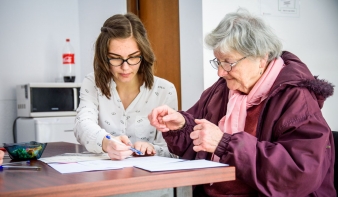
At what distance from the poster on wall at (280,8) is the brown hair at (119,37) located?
3.64 ft

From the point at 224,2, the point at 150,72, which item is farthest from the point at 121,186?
the point at 224,2

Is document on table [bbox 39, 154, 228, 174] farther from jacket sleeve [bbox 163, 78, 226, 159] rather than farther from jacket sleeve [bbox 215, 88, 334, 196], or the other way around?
jacket sleeve [bbox 163, 78, 226, 159]

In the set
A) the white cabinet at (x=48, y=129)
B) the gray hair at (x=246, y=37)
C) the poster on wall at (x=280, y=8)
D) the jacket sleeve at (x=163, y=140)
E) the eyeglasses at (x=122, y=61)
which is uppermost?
the poster on wall at (x=280, y=8)

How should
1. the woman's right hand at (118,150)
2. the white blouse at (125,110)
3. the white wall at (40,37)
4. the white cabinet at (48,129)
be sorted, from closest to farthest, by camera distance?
1. the woman's right hand at (118,150)
2. the white blouse at (125,110)
3. the white cabinet at (48,129)
4. the white wall at (40,37)

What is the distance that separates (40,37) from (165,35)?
1404 millimetres

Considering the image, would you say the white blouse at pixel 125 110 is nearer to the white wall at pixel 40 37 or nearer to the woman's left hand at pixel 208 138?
the woman's left hand at pixel 208 138

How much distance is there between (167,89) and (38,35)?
254cm

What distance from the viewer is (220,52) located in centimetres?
164

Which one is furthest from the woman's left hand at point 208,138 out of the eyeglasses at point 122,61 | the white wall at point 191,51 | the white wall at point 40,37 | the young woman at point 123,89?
the white wall at point 40,37

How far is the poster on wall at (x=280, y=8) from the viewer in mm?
2869

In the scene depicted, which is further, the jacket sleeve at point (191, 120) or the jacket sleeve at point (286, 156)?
the jacket sleeve at point (191, 120)

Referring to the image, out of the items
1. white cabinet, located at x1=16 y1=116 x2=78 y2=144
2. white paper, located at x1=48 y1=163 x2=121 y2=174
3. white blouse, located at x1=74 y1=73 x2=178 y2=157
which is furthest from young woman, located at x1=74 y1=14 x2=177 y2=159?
white cabinet, located at x1=16 y1=116 x2=78 y2=144

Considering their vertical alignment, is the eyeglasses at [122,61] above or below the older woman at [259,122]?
above

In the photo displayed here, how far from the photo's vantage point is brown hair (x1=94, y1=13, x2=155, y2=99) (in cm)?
198
